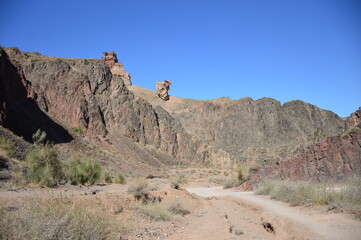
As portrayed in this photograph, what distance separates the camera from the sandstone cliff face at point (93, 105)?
45188mm

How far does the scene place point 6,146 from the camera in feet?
69.3

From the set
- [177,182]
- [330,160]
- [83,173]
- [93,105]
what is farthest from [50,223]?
[93,105]

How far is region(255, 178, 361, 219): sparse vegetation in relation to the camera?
27.3 feet

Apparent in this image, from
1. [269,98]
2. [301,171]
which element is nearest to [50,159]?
[301,171]

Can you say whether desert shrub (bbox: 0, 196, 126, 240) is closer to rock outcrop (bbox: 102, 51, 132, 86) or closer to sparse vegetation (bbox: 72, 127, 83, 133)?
sparse vegetation (bbox: 72, 127, 83, 133)

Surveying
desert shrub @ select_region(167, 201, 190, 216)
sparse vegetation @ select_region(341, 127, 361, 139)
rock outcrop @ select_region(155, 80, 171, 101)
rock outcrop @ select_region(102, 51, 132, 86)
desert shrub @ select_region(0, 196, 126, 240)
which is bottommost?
desert shrub @ select_region(167, 201, 190, 216)

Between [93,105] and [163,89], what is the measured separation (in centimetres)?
7043

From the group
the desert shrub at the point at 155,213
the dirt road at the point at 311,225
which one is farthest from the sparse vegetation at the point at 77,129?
the dirt road at the point at 311,225

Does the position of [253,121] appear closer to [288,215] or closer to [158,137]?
[158,137]

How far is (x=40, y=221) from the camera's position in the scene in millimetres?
4996

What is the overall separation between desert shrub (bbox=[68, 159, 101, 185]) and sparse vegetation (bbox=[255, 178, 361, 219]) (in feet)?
41.9

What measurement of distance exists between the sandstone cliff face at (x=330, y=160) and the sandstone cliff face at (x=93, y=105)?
2872 cm

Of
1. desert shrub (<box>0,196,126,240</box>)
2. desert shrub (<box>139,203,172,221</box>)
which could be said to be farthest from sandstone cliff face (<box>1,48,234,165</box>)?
desert shrub (<box>0,196,126,240</box>)

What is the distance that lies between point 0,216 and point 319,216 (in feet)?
27.1
